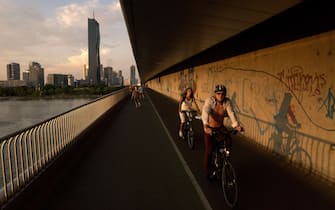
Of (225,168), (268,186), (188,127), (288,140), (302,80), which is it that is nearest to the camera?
(225,168)

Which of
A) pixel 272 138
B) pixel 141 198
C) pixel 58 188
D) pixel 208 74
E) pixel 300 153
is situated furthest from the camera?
pixel 208 74

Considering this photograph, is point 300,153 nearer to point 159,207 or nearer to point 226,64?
point 159,207

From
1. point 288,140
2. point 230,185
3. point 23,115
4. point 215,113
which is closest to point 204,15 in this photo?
point 215,113

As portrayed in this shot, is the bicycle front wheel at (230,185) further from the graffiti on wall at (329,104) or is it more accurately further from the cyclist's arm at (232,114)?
the graffiti on wall at (329,104)

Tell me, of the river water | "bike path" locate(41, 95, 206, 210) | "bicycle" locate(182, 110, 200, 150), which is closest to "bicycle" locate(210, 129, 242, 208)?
"bike path" locate(41, 95, 206, 210)

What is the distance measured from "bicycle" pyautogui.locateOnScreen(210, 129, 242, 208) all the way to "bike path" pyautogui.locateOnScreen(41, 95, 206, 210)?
1.52 feet

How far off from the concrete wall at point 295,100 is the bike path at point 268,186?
0.51m

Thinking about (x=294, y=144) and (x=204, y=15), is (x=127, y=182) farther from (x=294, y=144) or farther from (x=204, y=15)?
(x=204, y=15)

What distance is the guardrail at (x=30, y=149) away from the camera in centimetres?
391

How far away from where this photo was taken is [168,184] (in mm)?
5340

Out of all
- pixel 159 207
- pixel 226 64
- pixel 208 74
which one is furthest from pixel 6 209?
pixel 208 74

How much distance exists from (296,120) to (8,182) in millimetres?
6226

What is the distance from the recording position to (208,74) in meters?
17.0

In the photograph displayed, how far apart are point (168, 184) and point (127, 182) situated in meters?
0.80
